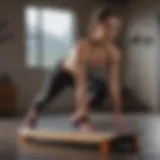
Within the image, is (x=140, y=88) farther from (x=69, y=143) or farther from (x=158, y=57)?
(x=69, y=143)

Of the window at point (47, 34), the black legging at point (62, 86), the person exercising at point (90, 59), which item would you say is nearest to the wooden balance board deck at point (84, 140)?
the person exercising at point (90, 59)

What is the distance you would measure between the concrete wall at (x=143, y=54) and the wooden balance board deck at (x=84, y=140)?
3584 millimetres

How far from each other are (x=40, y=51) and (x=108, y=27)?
3.73 meters

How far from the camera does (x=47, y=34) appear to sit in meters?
6.60

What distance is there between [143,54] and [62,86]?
377 centimetres

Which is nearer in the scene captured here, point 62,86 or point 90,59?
point 90,59

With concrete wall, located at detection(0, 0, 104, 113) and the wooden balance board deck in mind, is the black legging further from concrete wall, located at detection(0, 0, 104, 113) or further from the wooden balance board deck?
concrete wall, located at detection(0, 0, 104, 113)

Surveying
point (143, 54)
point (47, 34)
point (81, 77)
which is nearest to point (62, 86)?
point (81, 77)

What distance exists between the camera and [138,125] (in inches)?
156

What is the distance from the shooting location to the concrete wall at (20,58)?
6340 mm

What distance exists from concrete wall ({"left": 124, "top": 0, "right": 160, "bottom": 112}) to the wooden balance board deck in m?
3.58

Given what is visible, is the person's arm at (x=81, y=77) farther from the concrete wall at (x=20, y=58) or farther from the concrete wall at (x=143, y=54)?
the concrete wall at (x=143, y=54)

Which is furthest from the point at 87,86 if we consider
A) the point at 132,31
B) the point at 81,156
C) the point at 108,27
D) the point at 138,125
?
the point at 132,31

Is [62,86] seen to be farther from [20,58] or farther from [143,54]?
[143,54]
